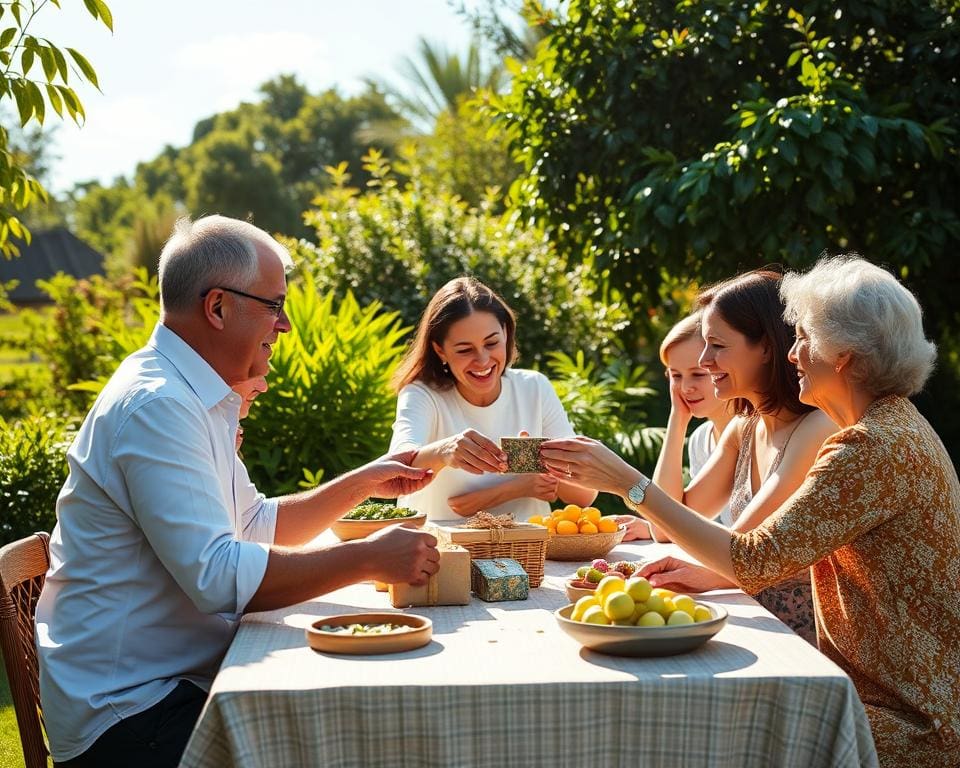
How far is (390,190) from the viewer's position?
10.0 m

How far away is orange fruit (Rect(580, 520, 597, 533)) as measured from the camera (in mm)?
3627

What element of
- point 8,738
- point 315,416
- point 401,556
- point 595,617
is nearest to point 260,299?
point 401,556

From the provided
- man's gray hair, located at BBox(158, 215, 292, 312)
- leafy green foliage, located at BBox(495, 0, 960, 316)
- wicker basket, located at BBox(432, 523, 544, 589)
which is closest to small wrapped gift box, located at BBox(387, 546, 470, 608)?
wicker basket, located at BBox(432, 523, 544, 589)

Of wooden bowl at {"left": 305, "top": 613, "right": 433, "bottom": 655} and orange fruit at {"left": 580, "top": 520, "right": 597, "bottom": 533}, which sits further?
orange fruit at {"left": 580, "top": 520, "right": 597, "bottom": 533}

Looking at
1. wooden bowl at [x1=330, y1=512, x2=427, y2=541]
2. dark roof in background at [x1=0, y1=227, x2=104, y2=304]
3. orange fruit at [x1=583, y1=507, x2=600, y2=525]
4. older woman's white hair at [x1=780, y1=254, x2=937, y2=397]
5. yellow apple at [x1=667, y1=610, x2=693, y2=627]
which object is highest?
dark roof in background at [x1=0, y1=227, x2=104, y2=304]

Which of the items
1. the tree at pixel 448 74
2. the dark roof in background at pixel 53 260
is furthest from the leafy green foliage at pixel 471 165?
the dark roof in background at pixel 53 260

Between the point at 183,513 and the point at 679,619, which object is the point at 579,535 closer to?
the point at 679,619

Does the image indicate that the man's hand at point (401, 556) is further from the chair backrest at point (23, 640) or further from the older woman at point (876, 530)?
the chair backrest at point (23, 640)

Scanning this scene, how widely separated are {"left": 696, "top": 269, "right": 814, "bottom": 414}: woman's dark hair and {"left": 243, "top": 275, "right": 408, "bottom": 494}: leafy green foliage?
3.32 m

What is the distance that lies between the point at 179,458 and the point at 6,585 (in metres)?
0.76

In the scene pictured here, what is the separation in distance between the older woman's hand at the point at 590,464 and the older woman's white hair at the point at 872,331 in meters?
0.61

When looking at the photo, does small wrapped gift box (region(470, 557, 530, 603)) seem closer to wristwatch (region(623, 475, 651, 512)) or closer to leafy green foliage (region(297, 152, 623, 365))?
wristwatch (region(623, 475, 651, 512))

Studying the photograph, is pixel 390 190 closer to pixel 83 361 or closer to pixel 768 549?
pixel 83 361

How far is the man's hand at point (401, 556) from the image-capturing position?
277 cm
